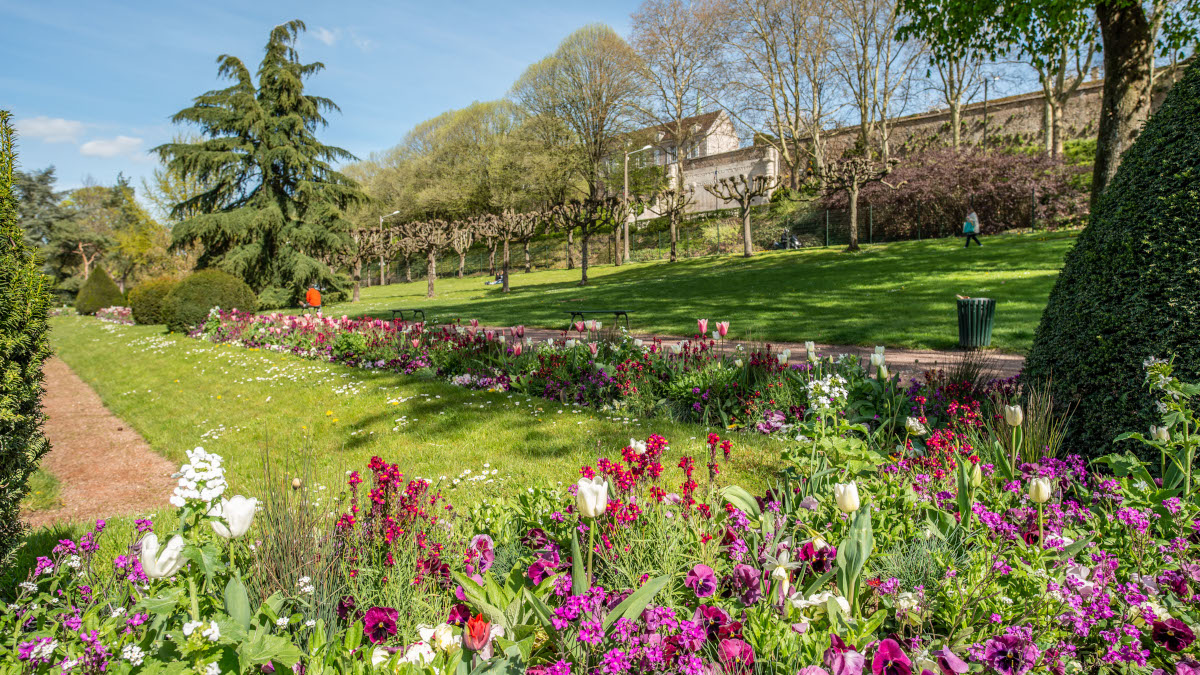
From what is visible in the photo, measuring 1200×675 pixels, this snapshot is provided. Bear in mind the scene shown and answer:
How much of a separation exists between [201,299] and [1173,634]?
18218 millimetres

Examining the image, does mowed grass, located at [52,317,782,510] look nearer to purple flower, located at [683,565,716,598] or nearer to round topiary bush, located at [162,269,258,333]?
purple flower, located at [683,565,716,598]

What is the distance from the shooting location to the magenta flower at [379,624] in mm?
1906

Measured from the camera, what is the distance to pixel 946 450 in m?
3.19

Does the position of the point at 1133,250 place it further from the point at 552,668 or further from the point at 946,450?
the point at 552,668

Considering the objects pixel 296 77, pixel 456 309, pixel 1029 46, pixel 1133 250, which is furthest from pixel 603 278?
pixel 1133 250

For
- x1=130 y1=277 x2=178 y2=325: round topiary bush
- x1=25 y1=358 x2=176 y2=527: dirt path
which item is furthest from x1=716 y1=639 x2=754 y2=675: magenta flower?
x1=130 y1=277 x2=178 y2=325: round topiary bush

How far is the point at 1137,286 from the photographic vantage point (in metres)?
3.11

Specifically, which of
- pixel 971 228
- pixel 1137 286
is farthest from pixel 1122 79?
pixel 971 228

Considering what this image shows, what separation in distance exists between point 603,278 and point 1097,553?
26978 mm

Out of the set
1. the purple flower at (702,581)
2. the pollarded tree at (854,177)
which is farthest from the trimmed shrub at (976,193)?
the purple flower at (702,581)

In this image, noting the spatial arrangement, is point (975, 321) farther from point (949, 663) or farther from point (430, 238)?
point (430, 238)

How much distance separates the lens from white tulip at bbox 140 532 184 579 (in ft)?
4.80

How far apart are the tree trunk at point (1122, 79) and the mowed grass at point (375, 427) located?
9.37 metres

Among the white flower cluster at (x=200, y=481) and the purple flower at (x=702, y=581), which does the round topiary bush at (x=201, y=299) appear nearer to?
the white flower cluster at (x=200, y=481)
